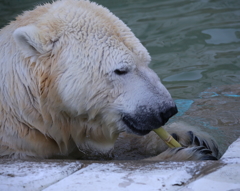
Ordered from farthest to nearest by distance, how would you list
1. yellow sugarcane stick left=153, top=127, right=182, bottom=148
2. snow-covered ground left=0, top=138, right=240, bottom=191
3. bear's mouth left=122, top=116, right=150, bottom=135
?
yellow sugarcane stick left=153, top=127, right=182, bottom=148
bear's mouth left=122, top=116, right=150, bottom=135
snow-covered ground left=0, top=138, right=240, bottom=191

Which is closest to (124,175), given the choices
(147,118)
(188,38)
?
(147,118)

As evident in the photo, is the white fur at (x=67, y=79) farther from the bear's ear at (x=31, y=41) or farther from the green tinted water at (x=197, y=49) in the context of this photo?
the green tinted water at (x=197, y=49)

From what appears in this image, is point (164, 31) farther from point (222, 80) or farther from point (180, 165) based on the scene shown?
point (180, 165)

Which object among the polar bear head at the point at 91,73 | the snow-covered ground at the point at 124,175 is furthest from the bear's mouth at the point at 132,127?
the snow-covered ground at the point at 124,175

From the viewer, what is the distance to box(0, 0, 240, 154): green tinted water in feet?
11.4

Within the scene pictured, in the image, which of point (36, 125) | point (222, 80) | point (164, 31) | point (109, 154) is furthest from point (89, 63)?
point (164, 31)

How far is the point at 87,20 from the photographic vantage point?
2393 millimetres

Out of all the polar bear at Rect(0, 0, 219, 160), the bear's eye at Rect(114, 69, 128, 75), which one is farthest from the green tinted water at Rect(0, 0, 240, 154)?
the bear's eye at Rect(114, 69, 128, 75)

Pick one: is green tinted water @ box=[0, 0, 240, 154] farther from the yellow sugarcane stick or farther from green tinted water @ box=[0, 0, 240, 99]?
the yellow sugarcane stick

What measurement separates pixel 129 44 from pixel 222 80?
2.13 metres

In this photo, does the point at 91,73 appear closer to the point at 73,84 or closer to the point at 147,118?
the point at 73,84

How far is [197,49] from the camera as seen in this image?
16.0 ft

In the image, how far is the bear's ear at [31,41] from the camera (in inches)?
88.8

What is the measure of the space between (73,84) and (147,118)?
45 cm
